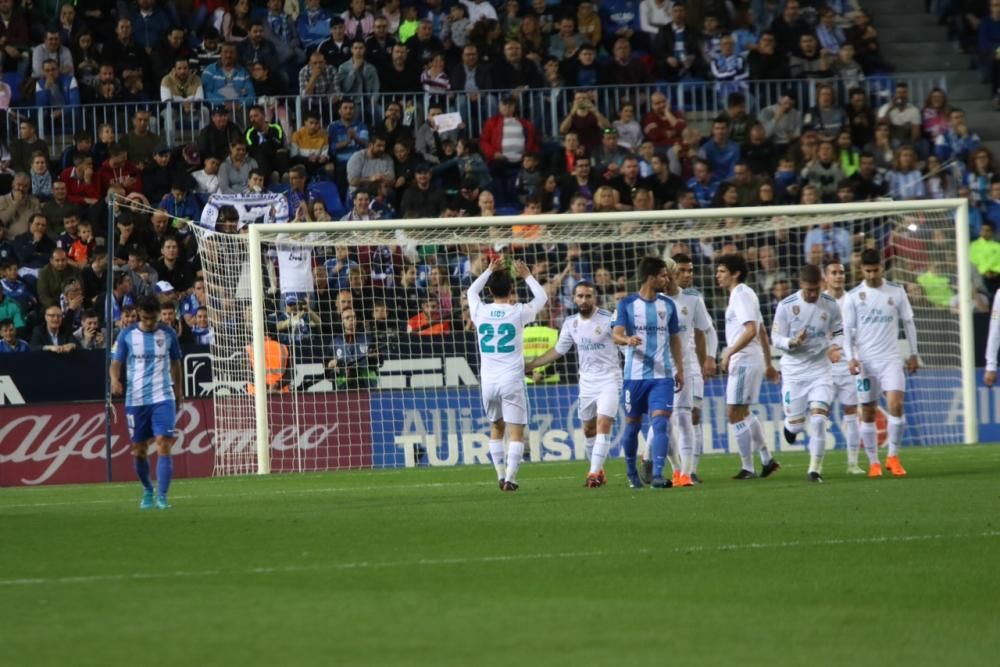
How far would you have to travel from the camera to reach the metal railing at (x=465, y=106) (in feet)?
81.7

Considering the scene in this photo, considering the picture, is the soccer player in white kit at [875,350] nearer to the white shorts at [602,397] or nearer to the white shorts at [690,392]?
the white shorts at [690,392]

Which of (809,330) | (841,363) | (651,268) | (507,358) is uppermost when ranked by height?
(651,268)

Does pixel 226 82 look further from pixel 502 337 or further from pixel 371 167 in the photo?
pixel 502 337

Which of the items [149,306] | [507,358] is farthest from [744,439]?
[149,306]

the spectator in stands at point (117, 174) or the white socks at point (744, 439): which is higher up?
the spectator in stands at point (117, 174)

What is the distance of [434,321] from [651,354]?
7063 mm

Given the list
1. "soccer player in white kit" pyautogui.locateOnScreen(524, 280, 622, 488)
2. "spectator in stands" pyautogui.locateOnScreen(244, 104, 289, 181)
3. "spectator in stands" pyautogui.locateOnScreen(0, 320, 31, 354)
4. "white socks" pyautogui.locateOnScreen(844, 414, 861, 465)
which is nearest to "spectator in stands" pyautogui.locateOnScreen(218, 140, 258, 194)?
"spectator in stands" pyautogui.locateOnScreen(244, 104, 289, 181)

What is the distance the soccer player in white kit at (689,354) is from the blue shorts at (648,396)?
0.69 meters

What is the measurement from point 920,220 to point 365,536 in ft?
44.3

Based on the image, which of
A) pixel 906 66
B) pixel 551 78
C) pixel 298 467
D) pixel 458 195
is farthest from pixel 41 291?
pixel 906 66

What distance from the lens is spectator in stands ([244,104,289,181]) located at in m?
24.4

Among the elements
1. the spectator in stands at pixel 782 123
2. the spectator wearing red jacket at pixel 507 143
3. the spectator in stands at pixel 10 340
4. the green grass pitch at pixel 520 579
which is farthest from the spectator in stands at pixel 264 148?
the green grass pitch at pixel 520 579

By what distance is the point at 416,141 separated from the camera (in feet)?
83.5

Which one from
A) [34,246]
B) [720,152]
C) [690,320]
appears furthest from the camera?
[720,152]
